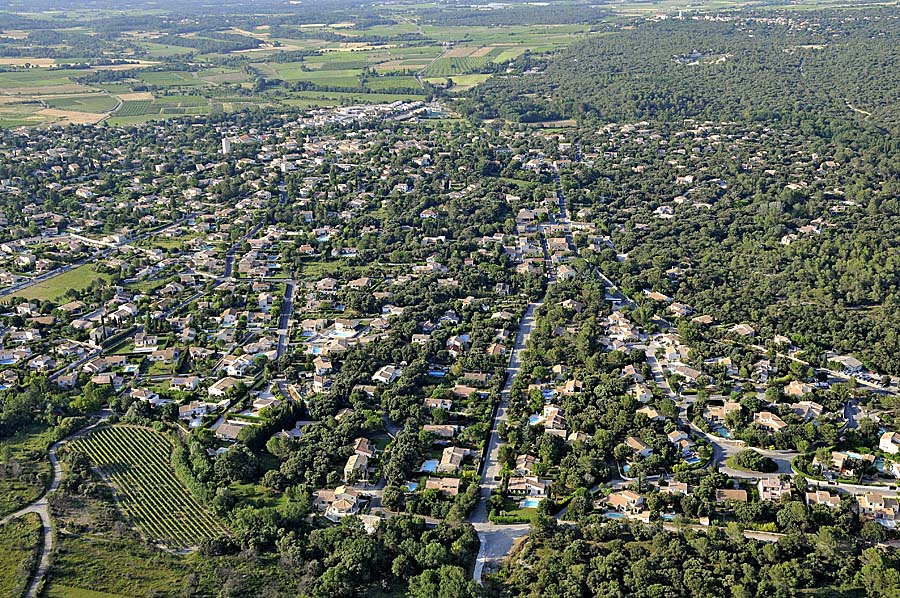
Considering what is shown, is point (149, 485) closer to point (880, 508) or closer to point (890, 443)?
point (880, 508)

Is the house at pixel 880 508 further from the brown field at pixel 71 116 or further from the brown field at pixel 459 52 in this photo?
Answer: the brown field at pixel 459 52

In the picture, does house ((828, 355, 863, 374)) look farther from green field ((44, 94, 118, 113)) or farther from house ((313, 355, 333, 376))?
green field ((44, 94, 118, 113))

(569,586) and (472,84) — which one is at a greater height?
(472,84)

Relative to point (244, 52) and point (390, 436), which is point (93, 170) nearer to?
point (390, 436)

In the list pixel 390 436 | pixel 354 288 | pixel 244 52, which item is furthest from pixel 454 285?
pixel 244 52

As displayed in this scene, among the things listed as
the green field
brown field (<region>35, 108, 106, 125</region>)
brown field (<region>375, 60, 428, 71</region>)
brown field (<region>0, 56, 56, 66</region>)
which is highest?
brown field (<region>0, 56, 56, 66</region>)

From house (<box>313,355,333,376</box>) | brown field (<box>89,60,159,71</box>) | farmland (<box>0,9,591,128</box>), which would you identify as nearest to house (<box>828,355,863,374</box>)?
house (<box>313,355,333,376</box>)

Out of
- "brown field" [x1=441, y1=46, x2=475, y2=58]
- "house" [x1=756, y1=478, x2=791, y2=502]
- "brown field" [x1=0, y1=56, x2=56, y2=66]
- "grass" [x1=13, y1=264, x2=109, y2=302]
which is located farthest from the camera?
"brown field" [x1=441, y1=46, x2=475, y2=58]

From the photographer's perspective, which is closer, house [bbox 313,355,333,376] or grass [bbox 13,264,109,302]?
house [bbox 313,355,333,376]
